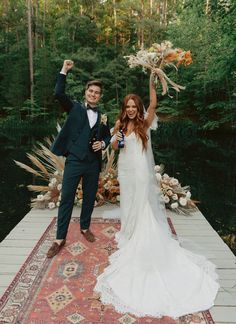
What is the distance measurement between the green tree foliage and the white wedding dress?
545 inches

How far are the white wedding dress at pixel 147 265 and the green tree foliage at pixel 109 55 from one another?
13839mm

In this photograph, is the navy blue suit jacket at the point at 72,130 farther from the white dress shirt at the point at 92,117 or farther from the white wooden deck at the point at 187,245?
the white wooden deck at the point at 187,245

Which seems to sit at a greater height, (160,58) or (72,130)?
(160,58)

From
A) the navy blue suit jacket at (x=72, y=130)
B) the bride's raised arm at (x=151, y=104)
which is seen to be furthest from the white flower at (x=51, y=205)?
the bride's raised arm at (x=151, y=104)

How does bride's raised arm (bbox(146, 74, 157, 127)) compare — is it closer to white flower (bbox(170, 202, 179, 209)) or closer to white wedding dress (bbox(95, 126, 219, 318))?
white wedding dress (bbox(95, 126, 219, 318))

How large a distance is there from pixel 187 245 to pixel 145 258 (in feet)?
3.22

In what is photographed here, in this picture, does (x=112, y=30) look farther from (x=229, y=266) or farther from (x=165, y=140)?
(x=229, y=266)

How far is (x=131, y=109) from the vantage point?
367 centimetres

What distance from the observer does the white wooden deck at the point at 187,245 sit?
9.91 ft

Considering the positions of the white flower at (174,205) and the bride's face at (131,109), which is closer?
the bride's face at (131,109)

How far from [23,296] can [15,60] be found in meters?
22.5

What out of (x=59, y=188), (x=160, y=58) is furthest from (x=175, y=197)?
(x=160, y=58)

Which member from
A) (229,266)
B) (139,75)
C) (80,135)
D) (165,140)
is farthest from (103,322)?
(139,75)

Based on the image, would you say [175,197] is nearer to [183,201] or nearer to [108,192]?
[183,201]
